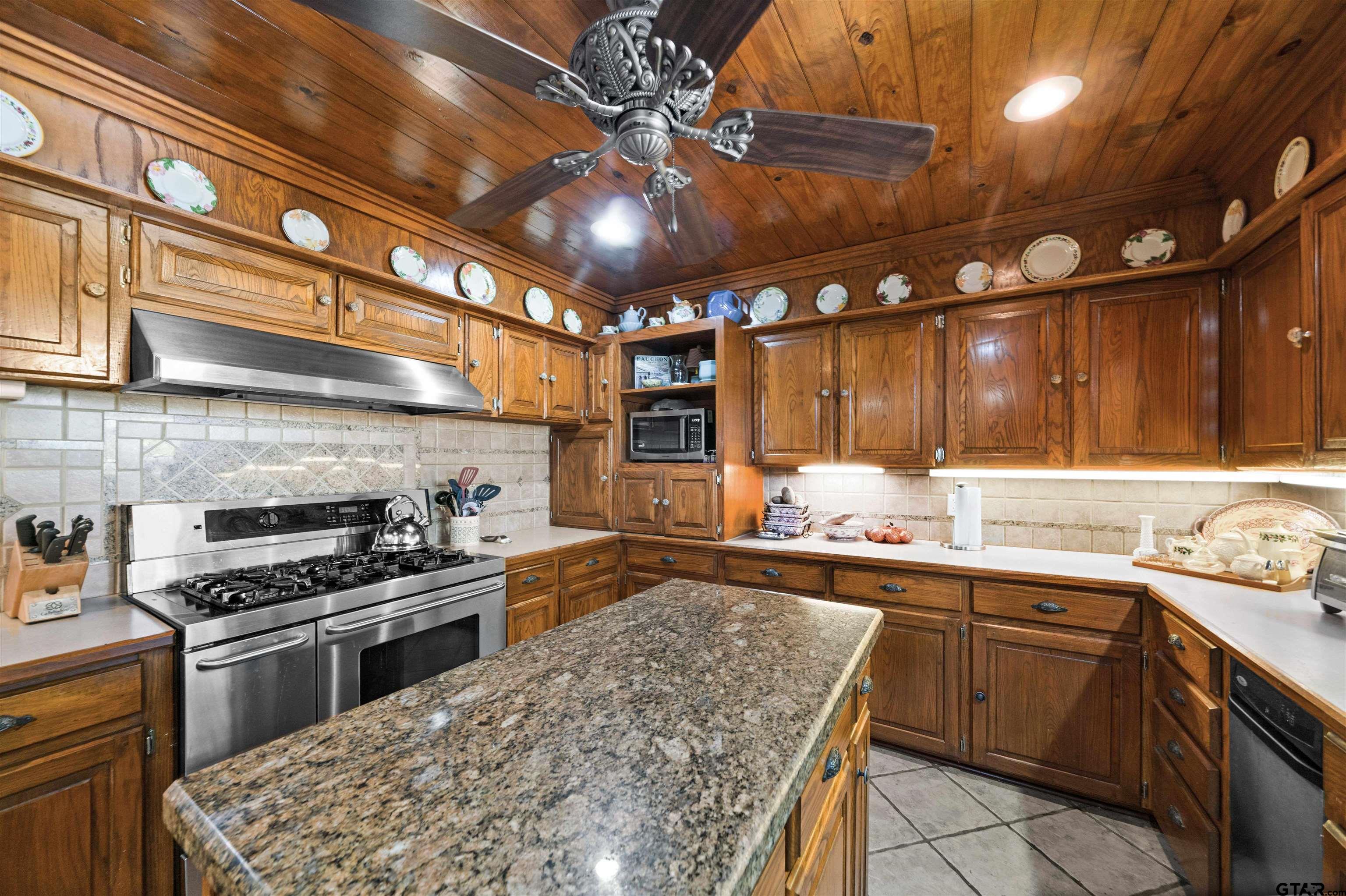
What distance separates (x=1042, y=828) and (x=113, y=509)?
3.55 metres

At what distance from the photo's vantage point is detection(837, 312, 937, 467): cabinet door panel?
269 cm

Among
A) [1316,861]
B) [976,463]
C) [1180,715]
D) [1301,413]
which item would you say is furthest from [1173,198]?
[1316,861]

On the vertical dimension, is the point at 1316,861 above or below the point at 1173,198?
below

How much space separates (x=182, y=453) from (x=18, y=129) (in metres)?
1.05

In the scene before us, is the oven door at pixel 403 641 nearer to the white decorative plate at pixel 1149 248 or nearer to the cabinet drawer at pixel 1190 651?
the cabinet drawer at pixel 1190 651

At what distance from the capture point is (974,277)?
8.92 ft

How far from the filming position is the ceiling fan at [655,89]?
36.4 inches

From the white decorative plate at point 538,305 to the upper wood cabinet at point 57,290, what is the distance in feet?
5.69

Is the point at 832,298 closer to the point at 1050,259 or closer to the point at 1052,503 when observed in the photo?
the point at 1050,259

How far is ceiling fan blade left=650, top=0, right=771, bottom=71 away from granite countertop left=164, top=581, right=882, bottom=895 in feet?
3.78

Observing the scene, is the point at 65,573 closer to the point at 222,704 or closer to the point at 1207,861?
the point at 222,704

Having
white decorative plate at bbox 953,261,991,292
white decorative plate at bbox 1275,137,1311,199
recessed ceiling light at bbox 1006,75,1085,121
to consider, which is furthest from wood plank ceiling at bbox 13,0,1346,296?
white decorative plate at bbox 953,261,991,292

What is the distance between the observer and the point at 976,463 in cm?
260

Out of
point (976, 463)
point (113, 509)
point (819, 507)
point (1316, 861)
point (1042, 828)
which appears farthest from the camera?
point (819, 507)
